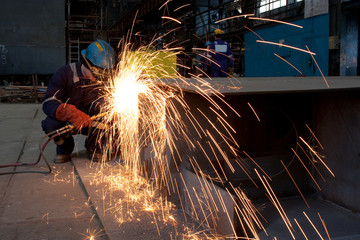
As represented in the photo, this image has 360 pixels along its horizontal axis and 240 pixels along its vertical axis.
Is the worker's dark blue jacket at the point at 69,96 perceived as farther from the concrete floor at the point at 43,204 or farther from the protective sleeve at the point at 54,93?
the concrete floor at the point at 43,204

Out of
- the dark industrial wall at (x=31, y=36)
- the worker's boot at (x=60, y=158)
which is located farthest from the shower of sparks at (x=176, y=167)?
the dark industrial wall at (x=31, y=36)

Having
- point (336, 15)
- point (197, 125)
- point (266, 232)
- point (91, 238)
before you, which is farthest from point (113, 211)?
point (336, 15)

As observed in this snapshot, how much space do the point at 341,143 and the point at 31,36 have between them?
10546mm

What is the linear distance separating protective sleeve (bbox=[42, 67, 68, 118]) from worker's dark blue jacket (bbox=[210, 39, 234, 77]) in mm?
3909

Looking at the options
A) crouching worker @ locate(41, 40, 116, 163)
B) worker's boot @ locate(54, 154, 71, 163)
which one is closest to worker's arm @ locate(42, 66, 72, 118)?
crouching worker @ locate(41, 40, 116, 163)

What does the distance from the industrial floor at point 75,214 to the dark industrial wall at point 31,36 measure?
8704 millimetres

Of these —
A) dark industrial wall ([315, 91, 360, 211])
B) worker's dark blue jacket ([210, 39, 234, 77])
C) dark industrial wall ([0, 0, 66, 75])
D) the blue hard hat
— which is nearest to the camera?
dark industrial wall ([315, 91, 360, 211])

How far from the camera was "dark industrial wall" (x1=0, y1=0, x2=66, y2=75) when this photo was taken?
1052cm

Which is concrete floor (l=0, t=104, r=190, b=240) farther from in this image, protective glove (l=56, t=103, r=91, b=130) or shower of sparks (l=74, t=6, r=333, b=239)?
protective glove (l=56, t=103, r=91, b=130)

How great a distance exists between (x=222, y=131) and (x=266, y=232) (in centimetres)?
65

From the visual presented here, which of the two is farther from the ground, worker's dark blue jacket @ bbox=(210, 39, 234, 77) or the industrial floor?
worker's dark blue jacket @ bbox=(210, 39, 234, 77)

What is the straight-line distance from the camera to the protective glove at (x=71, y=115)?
9.41 feet

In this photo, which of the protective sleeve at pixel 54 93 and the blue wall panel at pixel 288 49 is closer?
the protective sleeve at pixel 54 93

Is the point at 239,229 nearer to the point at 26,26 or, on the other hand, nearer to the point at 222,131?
the point at 222,131
